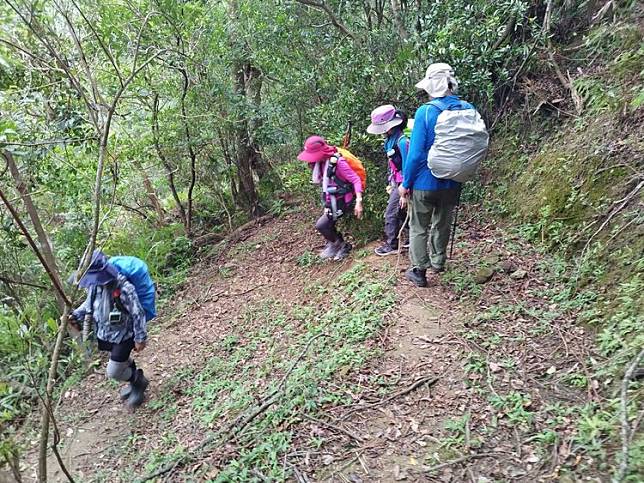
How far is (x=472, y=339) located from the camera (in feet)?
13.6

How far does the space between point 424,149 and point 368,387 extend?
229cm

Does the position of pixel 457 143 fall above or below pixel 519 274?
above

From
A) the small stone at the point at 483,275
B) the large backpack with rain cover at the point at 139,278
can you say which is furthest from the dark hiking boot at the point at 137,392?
the small stone at the point at 483,275

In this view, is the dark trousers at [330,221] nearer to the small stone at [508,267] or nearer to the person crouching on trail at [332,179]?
the person crouching on trail at [332,179]

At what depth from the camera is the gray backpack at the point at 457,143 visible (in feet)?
13.8

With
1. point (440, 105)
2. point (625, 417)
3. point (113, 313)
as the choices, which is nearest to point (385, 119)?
point (440, 105)

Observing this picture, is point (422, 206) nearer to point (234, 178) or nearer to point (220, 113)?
point (220, 113)

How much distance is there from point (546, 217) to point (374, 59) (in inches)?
126

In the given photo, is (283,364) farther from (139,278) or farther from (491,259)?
(491,259)

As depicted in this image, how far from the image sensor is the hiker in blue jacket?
4.41m

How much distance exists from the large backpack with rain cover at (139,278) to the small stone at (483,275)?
11.2ft

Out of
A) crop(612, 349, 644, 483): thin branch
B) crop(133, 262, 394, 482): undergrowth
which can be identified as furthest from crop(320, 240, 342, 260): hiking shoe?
crop(612, 349, 644, 483): thin branch

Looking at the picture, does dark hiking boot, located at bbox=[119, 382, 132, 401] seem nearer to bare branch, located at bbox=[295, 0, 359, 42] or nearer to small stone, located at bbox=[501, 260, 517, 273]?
small stone, located at bbox=[501, 260, 517, 273]

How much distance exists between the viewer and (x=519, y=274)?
191 inches
